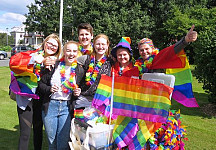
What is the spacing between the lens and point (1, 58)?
82.7 ft

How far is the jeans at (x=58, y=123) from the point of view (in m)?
2.73

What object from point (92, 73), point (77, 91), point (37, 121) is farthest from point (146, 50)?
point (37, 121)

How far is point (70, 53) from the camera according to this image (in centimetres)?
279

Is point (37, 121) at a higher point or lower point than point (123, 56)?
lower

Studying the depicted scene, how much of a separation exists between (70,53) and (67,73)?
10.3 inches

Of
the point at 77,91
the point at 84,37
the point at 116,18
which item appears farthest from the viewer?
the point at 116,18

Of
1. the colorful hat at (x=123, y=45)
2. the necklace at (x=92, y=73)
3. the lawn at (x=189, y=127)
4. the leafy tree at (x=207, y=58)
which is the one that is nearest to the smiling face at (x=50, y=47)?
the necklace at (x=92, y=73)

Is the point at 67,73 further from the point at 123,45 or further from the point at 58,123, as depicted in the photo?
the point at 123,45

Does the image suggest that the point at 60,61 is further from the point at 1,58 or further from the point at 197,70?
the point at 1,58

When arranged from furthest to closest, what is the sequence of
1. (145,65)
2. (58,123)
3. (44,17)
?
(44,17), (145,65), (58,123)

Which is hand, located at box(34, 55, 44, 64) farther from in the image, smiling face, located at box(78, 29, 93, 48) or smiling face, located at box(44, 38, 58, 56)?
smiling face, located at box(78, 29, 93, 48)

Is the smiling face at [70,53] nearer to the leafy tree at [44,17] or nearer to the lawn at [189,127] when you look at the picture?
the lawn at [189,127]

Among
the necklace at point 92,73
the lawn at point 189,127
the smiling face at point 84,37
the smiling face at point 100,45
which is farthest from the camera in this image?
the lawn at point 189,127

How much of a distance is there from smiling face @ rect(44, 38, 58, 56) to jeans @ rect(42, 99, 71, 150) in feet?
2.18
